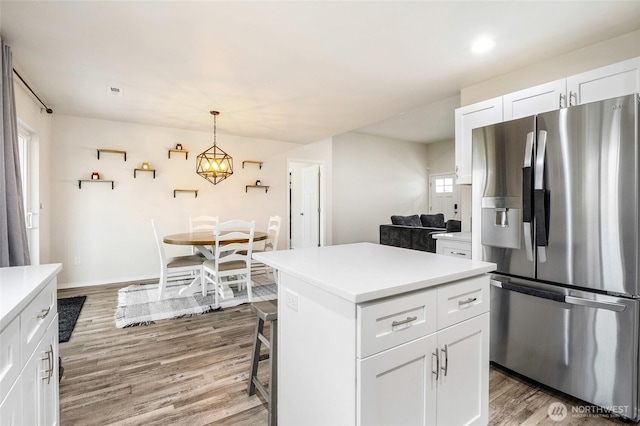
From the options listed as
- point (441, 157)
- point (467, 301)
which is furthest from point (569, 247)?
point (441, 157)

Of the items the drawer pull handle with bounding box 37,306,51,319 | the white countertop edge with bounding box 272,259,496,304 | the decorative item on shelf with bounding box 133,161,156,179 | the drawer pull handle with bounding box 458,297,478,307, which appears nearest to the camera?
the white countertop edge with bounding box 272,259,496,304

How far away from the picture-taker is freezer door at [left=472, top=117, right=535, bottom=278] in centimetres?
196

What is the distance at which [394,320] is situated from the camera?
3.58 ft

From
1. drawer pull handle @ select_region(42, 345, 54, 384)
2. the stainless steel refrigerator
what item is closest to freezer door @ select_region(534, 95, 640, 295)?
the stainless steel refrigerator

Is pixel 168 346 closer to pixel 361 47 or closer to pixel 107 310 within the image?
pixel 107 310

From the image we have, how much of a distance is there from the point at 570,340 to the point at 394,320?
145 cm

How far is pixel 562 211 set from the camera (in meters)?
1.82

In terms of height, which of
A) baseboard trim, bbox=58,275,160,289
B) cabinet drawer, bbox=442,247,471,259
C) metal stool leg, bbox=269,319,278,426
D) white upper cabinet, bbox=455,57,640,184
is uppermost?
white upper cabinet, bbox=455,57,640,184

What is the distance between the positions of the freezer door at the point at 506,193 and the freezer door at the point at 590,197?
2.6 inches

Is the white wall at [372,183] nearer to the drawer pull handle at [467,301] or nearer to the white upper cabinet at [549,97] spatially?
the white upper cabinet at [549,97]

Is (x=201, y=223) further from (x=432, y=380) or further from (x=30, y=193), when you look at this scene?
(x=432, y=380)

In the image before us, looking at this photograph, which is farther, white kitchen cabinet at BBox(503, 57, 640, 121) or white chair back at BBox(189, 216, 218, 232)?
white chair back at BBox(189, 216, 218, 232)

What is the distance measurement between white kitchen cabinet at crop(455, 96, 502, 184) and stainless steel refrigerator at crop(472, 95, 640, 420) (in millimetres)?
566

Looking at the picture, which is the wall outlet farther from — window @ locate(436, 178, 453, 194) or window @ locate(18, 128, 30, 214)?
window @ locate(436, 178, 453, 194)
